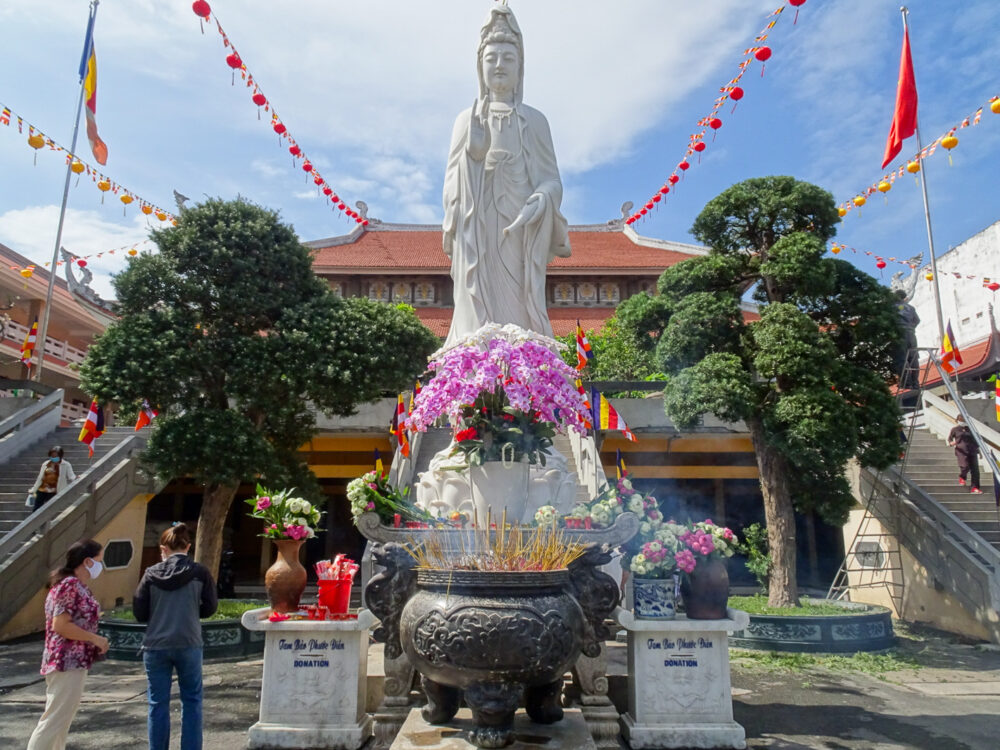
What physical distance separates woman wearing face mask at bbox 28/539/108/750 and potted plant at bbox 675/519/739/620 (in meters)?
3.57

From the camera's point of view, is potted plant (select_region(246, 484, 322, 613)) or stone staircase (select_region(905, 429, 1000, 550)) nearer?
potted plant (select_region(246, 484, 322, 613))

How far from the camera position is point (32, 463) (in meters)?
13.1

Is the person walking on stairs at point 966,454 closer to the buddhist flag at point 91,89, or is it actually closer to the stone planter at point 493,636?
the stone planter at point 493,636

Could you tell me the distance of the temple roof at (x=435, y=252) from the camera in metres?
23.5

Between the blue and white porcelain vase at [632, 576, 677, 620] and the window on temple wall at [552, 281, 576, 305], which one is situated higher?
the window on temple wall at [552, 281, 576, 305]

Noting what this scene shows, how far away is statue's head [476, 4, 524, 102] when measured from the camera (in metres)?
9.15

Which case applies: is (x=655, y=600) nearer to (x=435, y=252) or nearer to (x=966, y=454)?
(x=966, y=454)

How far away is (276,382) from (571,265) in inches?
583

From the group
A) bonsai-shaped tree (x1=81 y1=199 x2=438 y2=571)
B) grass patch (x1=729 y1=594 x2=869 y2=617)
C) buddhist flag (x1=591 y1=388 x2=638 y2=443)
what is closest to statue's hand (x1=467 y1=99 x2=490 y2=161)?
bonsai-shaped tree (x1=81 y1=199 x2=438 y2=571)

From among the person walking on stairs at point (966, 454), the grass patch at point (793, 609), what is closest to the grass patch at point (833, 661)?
the grass patch at point (793, 609)

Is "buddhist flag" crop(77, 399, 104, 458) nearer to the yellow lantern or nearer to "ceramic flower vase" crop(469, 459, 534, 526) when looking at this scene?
"ceramic flower vase" crop(469, 459, 534, 526)

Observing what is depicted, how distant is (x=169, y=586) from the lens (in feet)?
13.4

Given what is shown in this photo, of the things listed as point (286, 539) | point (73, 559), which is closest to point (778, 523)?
point (286, 539)

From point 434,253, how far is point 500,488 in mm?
20678
